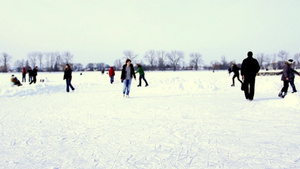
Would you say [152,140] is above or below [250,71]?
below

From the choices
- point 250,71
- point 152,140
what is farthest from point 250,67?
point 152,140

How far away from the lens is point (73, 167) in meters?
2.40

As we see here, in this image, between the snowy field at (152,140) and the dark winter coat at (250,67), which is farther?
the dark winter coat at (250,67)

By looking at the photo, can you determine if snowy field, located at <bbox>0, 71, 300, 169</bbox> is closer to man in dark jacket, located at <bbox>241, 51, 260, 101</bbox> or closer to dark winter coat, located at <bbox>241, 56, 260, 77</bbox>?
man in dark jacket, located at <bbox>241, 51, 260, 101</bbox>

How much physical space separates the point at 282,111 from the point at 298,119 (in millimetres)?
974

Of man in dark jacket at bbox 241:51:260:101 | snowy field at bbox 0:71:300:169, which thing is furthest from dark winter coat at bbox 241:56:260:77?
snowy field at bbox 0:71:300:169

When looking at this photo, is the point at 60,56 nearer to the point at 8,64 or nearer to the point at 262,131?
the point at 8,64

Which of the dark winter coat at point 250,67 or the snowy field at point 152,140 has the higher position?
the dark winter coat at point 250,67

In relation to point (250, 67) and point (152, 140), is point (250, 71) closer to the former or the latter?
point (250, 67)

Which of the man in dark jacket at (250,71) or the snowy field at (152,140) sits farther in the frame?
the man in dark jacket at (250,71)

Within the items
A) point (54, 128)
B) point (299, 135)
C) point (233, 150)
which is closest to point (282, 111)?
point (299, 135)

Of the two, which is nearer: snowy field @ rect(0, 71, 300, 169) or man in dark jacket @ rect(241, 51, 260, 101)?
snowy field @ rect(0, 71, 300, 169)

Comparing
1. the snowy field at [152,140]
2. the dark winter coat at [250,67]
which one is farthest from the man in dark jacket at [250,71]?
the snowy field at [152,140]

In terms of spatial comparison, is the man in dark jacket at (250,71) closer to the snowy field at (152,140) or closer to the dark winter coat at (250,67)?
the dark winter coat at (250,67)
